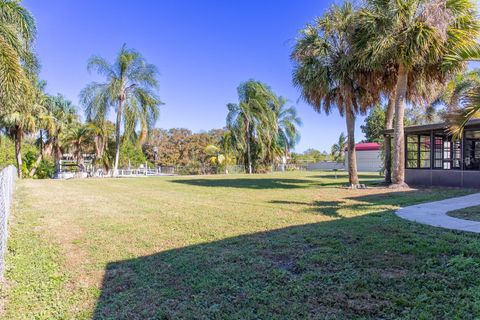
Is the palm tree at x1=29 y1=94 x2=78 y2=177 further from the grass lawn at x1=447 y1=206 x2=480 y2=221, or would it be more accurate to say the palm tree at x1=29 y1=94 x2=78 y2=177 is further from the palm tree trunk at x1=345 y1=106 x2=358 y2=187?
the grass lawn at x1=447 y1=206 x2=480 y2=221

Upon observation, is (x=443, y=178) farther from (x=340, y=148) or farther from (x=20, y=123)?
(x=340, y=148)

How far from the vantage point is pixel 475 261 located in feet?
12.9

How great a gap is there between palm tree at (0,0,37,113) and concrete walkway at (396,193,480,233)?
10.2 metres

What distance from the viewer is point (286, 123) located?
118 ft

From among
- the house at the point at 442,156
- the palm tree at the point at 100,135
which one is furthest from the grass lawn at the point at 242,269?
the palm tree at the point at 100,135

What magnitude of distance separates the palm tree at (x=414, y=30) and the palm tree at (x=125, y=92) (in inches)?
684

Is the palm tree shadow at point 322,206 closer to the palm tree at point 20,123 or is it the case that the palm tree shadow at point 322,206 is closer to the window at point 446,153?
the window at point 446,153

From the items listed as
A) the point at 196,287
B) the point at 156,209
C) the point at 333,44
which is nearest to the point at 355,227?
the point at 196,287

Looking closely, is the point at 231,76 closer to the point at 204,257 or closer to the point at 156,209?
the point at 156,209

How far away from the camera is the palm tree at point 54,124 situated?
2642 cm

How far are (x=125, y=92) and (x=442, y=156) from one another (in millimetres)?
20993

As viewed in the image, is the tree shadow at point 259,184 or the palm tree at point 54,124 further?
the palm tree at point 54,124

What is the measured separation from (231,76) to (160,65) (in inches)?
382

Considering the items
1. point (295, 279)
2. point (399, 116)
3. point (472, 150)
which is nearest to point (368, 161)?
point (472, 150)
